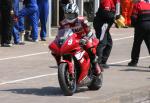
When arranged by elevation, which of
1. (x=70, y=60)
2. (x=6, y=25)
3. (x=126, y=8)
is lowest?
(x=126, y=8)

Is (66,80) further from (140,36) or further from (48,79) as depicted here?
(140,36)

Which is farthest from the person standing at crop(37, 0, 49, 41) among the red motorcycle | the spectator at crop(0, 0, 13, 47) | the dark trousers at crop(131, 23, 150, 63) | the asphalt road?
the red motorcycle

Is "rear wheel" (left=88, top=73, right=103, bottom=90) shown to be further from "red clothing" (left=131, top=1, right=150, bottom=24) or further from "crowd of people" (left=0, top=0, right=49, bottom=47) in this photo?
"crowd of people" (left=0, top=0, right=49, bottom=47)

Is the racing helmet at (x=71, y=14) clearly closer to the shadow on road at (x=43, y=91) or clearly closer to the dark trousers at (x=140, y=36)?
the shadow on road at (x=43, y=91)

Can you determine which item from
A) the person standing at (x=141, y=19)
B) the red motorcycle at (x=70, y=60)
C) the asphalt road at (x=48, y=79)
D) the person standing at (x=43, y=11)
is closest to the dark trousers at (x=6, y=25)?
the asphalt road at (x=48, y=79)

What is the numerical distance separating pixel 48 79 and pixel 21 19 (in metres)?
5.74

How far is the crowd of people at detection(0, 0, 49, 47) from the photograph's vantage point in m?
16.8

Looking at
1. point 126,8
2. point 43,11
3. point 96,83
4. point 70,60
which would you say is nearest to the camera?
point 70,60

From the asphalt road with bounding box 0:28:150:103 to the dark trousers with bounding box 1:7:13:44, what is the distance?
300mm

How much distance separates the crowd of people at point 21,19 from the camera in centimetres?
1683

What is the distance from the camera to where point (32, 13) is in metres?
17.9

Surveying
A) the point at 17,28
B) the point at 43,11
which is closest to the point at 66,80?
the point at 17,28

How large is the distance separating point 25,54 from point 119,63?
246 centimetres

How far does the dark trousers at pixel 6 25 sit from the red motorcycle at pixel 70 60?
20.7 ft
